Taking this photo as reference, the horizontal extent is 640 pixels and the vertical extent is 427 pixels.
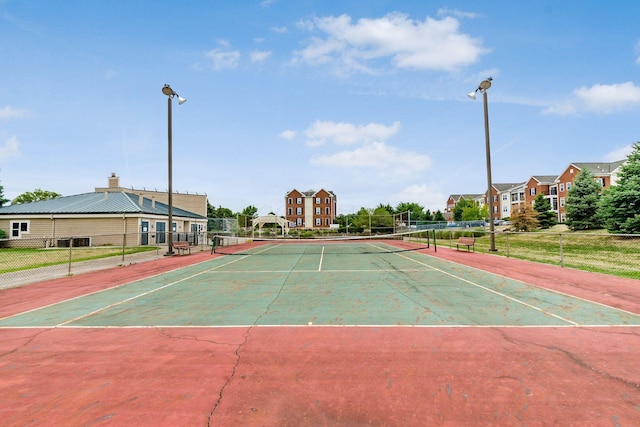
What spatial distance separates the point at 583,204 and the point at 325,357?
43771 mm

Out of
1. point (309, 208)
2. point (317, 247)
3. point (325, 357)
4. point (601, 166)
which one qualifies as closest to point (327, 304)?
point (325, 357)

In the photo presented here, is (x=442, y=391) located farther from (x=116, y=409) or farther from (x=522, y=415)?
(x=116, y=409)

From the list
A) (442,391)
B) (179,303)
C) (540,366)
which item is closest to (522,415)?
(442,391)

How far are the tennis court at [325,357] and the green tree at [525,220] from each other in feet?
137

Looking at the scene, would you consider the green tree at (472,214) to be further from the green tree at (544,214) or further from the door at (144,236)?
the door at (144,236)

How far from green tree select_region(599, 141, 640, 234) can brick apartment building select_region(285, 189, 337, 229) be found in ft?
191

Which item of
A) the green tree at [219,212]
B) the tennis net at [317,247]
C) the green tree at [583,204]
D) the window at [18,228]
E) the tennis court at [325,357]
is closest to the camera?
the tennis court at [325,357]

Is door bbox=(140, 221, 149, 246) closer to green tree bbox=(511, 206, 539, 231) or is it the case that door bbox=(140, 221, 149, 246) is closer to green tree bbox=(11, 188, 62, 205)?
green tree bbox=(511, 206, 539, 231)

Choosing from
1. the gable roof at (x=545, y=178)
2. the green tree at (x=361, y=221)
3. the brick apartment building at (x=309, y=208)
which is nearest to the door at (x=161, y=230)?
the green tree at (x=361, y=221)

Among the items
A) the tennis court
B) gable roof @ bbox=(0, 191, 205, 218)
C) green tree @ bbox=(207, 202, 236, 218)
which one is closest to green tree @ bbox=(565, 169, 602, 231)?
the tennis court

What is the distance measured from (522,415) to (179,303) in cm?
732

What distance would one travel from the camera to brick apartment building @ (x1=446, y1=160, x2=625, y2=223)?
59562 mm

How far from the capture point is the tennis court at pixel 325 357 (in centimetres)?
329

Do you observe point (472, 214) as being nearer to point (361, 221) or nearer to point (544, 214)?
point (544, 214)
